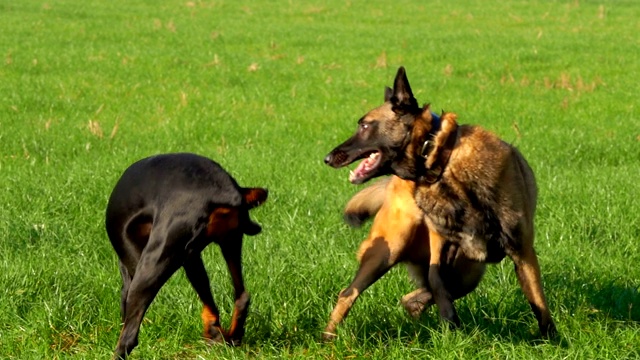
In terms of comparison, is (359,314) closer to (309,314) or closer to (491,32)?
(309,314)

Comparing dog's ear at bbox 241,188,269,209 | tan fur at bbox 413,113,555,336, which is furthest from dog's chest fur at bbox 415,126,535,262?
dog's ear at bbox 241,188,269,209

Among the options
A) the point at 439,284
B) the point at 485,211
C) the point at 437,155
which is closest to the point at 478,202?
the point at 485,211

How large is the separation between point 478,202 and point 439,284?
49 centimetres

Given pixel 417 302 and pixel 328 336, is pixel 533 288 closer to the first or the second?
pixel 417 302

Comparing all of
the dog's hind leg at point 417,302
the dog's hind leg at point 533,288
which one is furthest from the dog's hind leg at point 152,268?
the dog's hind leg at point 533,288

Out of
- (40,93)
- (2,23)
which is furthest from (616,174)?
(2,23)

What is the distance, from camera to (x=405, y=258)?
5.63 m

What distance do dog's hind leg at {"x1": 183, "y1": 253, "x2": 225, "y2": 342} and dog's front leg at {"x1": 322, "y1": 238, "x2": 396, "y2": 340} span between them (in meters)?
0.61

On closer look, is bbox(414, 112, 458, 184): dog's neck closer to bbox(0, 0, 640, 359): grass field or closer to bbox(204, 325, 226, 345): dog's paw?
bbox(0, 0, 640, 359): grass field

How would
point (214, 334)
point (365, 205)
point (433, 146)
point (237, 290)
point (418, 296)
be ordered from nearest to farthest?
point (237, 290) < point (214, 334) < point (433, 146) < point (418, 296) < point (365, 205)

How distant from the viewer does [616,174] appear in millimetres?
9719

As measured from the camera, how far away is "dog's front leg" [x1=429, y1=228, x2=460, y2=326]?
5242 mm

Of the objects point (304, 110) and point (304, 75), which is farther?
point (304, 75)

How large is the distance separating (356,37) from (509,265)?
1892 centimetres
